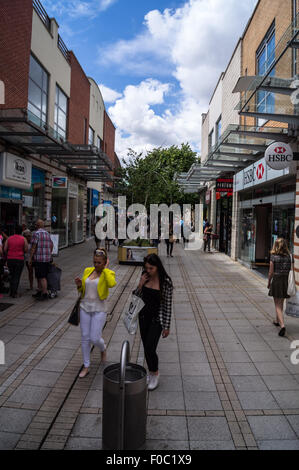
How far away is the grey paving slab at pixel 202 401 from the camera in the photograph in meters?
4.01

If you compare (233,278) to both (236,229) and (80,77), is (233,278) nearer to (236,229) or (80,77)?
(236,229)

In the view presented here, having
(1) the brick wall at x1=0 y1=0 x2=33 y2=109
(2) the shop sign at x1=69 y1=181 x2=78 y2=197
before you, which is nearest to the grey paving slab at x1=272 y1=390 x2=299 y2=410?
(1) the brick wall at x1=0 y1=0 x2=33 y2=109

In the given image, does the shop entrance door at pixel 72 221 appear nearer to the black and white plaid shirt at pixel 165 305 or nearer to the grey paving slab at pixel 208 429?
the black and white plaid shirt at pixel 165 305

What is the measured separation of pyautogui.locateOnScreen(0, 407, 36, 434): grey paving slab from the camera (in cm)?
352

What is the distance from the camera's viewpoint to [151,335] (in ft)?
14.3

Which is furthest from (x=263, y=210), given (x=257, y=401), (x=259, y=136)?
(x=257, y=401)

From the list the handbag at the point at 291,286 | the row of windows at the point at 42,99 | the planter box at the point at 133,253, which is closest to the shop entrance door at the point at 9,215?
the row of windows at the point at 42,99

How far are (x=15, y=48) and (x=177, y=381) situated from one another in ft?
42.8

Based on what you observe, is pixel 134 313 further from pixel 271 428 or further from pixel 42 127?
pixel 42 127

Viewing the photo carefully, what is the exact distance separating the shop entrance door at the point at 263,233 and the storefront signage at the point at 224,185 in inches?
133

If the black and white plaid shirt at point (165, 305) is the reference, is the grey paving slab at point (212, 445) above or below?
below

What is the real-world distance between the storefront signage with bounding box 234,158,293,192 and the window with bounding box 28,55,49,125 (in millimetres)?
8270

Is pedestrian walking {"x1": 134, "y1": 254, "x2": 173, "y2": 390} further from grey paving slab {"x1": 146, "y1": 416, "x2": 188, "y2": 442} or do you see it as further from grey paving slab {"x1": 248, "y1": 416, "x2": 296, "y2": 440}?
grey paving slab {"x1": 248, "y1": 416, "x2": 296, "y2": 440}
